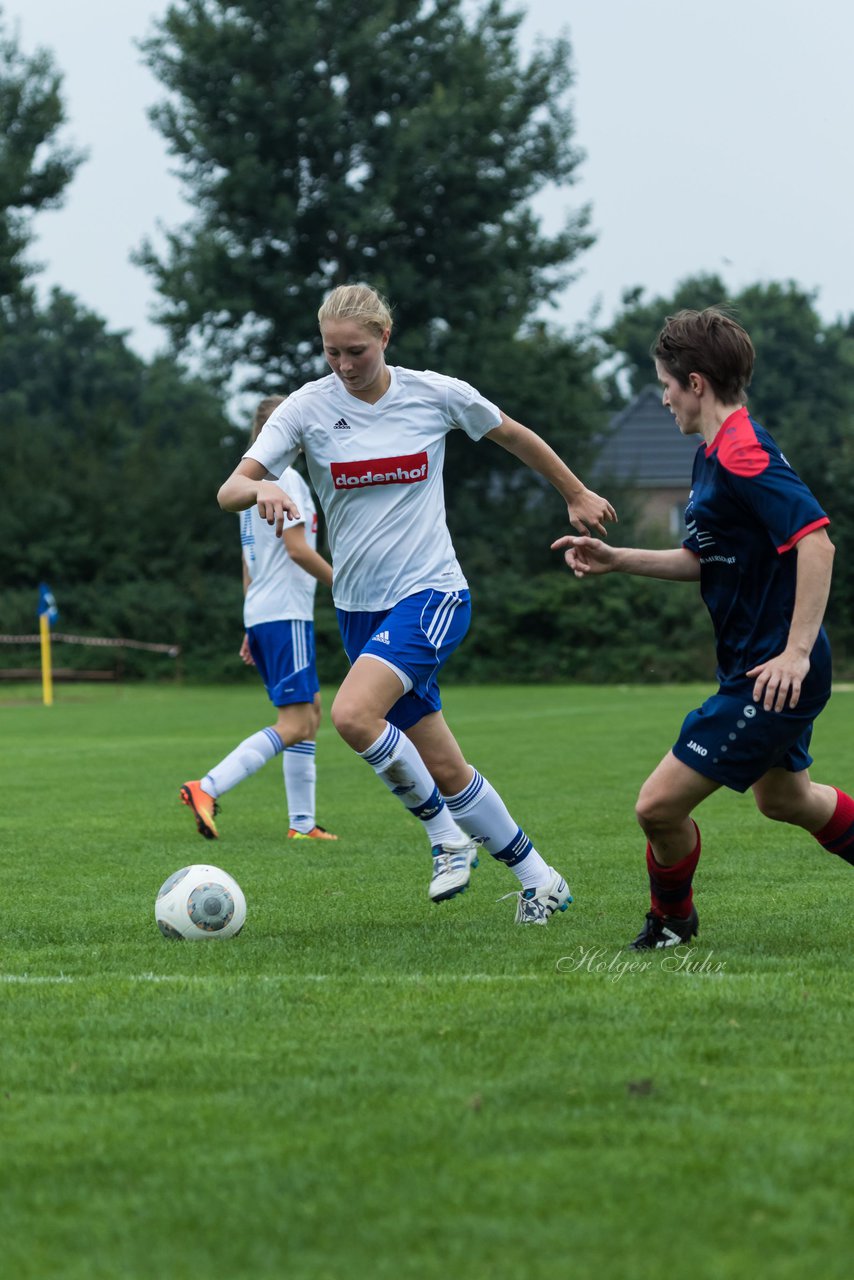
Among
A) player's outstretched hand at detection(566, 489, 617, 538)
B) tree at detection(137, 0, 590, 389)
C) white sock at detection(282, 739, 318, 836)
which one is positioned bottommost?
white sock at detection(282, 739, 318, 836)

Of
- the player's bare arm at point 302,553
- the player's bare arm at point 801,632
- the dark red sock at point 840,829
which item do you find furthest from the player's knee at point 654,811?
the player's bare arm at point 302,553

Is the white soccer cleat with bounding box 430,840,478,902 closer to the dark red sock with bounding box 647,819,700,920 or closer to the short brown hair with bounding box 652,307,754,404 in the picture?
the dark red sock with bounding box 647,819,700,920

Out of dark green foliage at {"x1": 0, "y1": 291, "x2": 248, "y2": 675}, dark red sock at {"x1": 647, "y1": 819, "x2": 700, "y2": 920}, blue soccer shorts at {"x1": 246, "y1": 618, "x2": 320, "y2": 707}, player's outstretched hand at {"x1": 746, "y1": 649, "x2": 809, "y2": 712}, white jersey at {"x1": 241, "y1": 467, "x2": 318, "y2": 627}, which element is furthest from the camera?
dark green foliage at {"x1": 0, "y1": 291, "x2": 248, "y2": 675}

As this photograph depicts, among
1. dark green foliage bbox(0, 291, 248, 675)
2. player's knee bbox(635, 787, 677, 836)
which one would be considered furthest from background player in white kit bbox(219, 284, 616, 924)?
dark green foliage bbox(0, 291, 248, 675)

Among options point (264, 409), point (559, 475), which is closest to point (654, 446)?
point (264, 409)

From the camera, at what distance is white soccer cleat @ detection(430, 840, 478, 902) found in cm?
568

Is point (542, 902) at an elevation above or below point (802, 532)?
below

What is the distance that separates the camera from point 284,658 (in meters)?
8.90

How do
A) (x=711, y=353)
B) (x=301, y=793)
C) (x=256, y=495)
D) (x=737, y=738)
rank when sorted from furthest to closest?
(x=301, y=793) → (x=256, y=495) → (x=711, y=353) → (x=737, y=738)

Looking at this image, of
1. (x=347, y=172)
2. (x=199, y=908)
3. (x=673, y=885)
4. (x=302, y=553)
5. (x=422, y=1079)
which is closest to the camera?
(x=422, y=1079)

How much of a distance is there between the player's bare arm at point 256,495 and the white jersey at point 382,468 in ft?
0.65

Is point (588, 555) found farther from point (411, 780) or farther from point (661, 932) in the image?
point (661, 932)

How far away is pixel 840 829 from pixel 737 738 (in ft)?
2.55

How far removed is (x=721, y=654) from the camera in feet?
15.8
